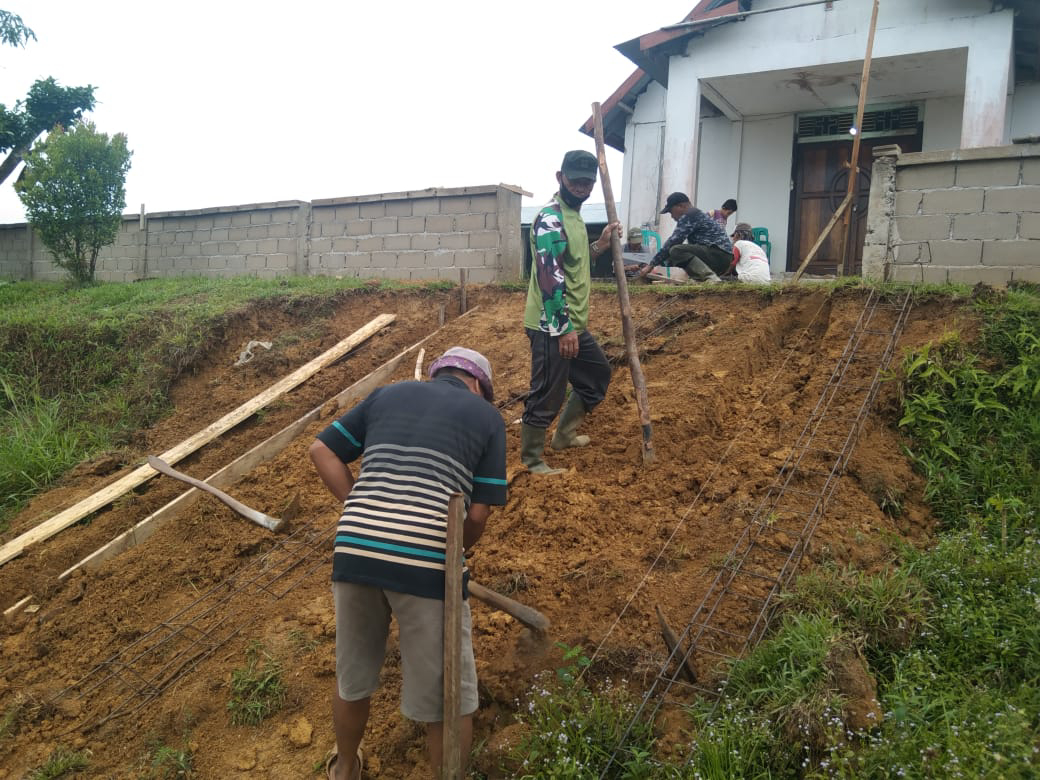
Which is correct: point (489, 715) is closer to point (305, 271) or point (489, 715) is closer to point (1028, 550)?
point (1028, 550)

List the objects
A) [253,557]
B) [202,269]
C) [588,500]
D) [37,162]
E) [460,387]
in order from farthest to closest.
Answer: [37,162] → [202,269] → [253,557] → [588,500] → [460,387]

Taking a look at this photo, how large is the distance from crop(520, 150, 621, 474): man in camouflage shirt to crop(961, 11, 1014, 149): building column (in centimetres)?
662

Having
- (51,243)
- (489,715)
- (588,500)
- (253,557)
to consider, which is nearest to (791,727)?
(489,715)

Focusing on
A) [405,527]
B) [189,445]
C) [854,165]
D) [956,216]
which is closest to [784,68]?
[854,165]

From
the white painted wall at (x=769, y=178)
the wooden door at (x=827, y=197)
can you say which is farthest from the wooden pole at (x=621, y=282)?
the white painted wall at (x=769, y=178)

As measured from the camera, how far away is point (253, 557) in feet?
16.9

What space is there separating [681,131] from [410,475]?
30.8 feet

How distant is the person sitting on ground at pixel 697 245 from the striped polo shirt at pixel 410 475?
5.27 m

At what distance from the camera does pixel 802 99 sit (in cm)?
1177

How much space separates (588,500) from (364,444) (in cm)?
203

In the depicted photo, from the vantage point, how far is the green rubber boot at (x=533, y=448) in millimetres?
5008

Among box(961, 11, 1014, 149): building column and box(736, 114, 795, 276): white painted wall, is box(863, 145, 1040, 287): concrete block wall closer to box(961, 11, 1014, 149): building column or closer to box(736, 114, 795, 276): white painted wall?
box(961, 11, 1014, 149): building column

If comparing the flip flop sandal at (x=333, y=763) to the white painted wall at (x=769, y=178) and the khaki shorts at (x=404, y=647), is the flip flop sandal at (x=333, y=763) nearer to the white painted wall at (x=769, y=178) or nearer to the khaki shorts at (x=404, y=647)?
the khaki shorts at (x=404, y=647)

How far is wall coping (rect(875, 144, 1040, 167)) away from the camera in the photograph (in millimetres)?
6262
